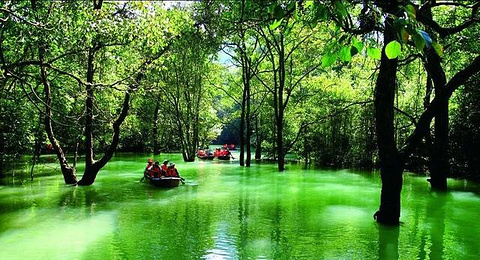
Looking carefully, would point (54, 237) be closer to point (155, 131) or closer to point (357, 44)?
point (357, 44)

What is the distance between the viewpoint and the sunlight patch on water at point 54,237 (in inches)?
288

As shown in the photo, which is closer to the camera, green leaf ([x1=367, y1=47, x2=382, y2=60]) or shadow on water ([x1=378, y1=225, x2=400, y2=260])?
green leaf ([x1=367, y1=47, x2=382, y2=60])

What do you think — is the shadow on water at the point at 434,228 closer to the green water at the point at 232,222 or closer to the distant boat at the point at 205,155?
the green water at the point at 232,222

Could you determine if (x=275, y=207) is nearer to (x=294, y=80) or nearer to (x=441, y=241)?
(x=441, y=241)

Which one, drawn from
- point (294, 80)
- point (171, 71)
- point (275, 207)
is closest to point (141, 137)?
point (171, 71)

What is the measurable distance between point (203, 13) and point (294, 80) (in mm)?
10021

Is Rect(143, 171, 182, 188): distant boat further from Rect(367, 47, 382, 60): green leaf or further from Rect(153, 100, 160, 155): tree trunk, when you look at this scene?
Rect(153, 100, 160, 155): tree trunk

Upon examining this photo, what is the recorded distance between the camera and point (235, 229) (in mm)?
8953

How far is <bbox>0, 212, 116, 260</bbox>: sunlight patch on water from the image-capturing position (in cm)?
731

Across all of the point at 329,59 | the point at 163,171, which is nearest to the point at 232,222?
the point at 163,171

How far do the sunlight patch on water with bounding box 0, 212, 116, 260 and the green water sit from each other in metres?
0.02

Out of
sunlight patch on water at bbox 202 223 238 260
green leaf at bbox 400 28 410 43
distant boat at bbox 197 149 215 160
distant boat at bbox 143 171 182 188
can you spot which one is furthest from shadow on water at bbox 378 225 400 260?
distant boat at bbox 197 149 215 160

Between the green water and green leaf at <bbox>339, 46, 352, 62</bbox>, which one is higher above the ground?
green leaf at <bbox>339, 46, 352, 62</bbox>

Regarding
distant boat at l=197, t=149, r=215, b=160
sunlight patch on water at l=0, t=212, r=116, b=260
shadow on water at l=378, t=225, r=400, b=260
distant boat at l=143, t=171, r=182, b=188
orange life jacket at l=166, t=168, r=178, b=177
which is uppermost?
distant boat at l=197, t=149, r=215, b=160
